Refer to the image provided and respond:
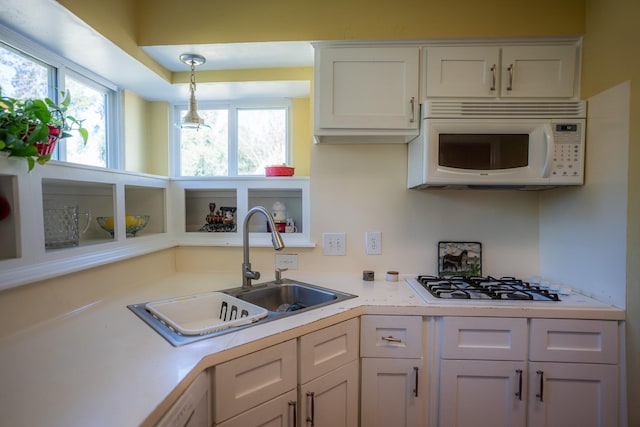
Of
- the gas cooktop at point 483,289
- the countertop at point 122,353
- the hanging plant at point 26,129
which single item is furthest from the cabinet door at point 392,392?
the hanging plant at point 26,129

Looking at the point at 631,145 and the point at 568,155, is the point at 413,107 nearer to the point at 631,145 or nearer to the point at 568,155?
the point at 568,155

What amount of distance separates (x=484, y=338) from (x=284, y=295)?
917 mm

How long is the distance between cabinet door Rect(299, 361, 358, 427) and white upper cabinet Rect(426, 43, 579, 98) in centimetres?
131

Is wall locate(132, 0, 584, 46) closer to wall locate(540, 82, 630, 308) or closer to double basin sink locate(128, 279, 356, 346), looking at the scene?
wall locate(540, 82, 630, 308)

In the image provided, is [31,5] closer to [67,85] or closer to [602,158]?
[67,85]

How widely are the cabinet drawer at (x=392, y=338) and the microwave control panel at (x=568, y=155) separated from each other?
93 cm

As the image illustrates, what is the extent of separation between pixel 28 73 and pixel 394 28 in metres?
1.63

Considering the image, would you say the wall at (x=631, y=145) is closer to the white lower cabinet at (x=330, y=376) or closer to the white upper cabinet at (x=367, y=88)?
the white upper cabinet at (x=367, y=88)

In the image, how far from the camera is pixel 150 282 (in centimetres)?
161

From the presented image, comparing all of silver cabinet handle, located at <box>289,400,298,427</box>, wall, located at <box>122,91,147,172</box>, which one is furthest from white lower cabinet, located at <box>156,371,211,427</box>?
wall, located at <box>122,91,147,172</box>

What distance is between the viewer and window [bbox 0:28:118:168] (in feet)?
3.96

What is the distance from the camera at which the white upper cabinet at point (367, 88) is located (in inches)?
57.3

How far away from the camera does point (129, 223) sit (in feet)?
5.04

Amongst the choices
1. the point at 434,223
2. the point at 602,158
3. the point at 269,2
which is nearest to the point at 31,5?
the point at 269,2
